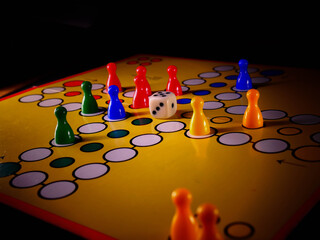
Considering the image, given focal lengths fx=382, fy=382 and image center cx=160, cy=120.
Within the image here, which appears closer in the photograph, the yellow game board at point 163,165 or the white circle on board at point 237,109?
the yellow game board at point 163,165

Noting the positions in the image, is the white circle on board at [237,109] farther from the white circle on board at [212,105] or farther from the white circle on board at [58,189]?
the white circle on board at [58,189]

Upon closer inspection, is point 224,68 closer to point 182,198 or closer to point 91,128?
point 91,128

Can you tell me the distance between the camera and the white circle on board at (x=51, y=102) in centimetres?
181

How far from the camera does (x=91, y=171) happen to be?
3.76 ft

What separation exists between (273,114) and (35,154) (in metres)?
0.89

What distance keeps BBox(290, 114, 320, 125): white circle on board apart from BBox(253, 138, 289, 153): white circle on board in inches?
7.5

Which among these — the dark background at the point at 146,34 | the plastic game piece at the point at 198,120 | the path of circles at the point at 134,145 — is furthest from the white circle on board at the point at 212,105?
the dark background at the point at 146,34

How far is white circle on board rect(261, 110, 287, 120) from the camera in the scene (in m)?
1.44

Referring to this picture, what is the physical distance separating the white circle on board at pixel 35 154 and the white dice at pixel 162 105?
0.42m

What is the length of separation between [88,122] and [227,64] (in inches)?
41.9

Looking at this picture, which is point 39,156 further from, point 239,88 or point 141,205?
point 239,88

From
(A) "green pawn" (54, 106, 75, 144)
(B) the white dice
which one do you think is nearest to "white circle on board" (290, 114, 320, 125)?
(B) the white dice

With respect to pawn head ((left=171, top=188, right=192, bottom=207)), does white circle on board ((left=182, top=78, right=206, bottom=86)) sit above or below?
above

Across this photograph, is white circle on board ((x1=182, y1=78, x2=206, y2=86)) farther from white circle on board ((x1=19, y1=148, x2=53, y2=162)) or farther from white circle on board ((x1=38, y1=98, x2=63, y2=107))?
white circle on board ((x1=19, y1=148, x2=53, y2=162))
